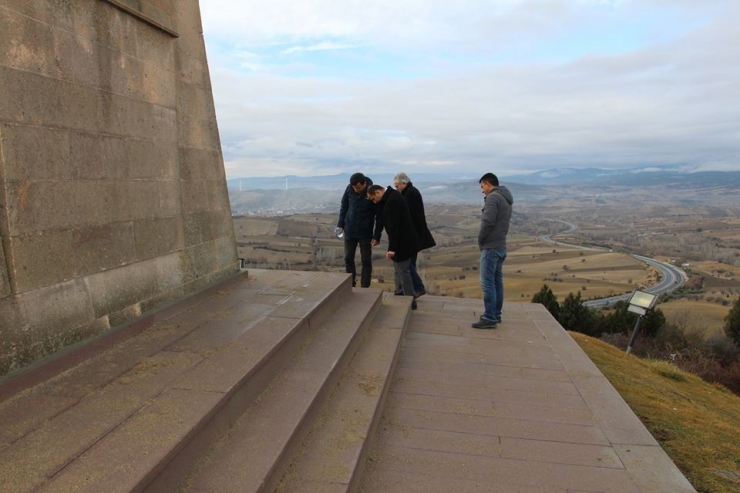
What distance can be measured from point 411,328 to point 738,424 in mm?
3929

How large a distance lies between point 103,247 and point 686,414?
5716 millimetres

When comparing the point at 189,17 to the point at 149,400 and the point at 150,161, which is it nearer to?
the point at 150,161

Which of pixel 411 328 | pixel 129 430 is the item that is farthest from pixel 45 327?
pixel 411 328

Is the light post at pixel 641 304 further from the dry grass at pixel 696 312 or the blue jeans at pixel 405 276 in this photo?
the dry grass at pixel 696 312

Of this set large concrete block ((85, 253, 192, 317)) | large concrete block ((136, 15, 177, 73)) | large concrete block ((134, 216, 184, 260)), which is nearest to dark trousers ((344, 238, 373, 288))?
large concrete block ((85, 253, 192, 317))

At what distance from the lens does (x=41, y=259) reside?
3.08 meters

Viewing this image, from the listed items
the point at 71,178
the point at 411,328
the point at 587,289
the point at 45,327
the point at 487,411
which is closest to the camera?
Answer: the point at 45,327

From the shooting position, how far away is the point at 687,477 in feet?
11.0

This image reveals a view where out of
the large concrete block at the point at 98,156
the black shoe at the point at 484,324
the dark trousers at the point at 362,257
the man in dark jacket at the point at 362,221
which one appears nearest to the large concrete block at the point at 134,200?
the large concrete block at the point at 98,156

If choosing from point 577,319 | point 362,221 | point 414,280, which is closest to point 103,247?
point 362,221

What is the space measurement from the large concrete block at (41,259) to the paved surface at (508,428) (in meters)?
2.60

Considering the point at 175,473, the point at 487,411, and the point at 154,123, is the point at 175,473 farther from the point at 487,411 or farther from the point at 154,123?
the point at 154,123

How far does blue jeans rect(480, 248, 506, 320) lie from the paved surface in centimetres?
64

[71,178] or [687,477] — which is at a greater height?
[71,178]
